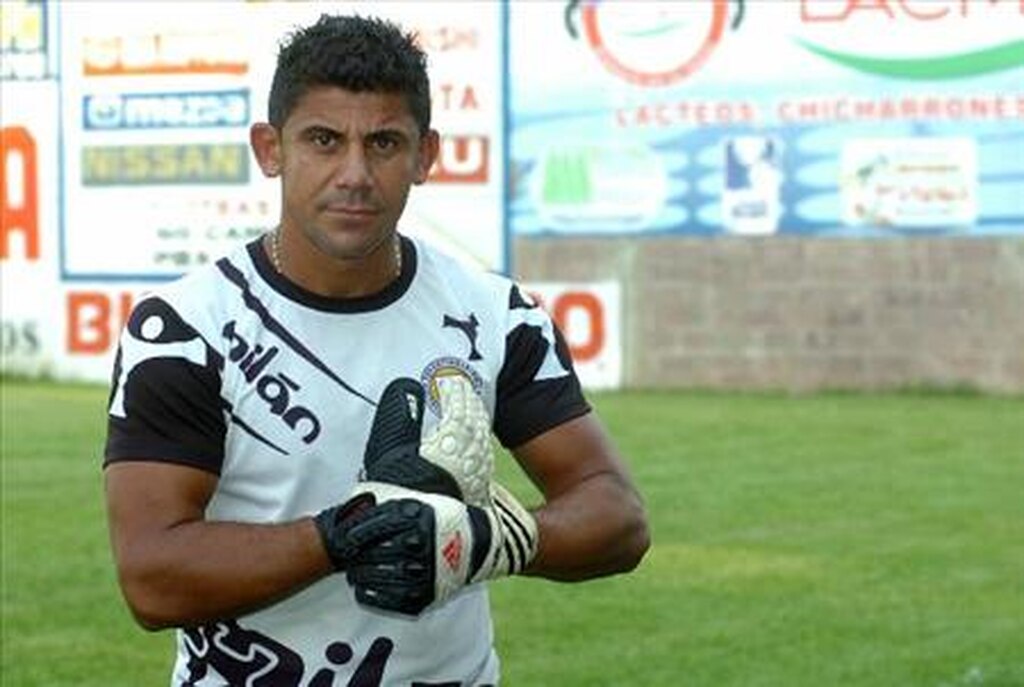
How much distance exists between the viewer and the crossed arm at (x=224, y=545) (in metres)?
3.96

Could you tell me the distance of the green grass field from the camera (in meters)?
9.98

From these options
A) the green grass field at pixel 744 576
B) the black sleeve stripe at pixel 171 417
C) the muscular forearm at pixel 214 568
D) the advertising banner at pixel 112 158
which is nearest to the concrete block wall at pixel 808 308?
the advertising banner at pixel 112 158

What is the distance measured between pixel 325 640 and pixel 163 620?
0.29m

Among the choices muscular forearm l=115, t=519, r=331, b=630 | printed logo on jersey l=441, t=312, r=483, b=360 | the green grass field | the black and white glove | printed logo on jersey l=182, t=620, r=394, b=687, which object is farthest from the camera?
the green grass field

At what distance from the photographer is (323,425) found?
4.18 m

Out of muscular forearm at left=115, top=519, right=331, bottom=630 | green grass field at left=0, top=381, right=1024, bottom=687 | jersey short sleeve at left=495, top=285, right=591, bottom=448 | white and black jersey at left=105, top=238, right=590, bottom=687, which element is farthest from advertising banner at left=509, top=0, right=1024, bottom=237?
muscular forearm at left=115, top=519, right=331, bottom=630

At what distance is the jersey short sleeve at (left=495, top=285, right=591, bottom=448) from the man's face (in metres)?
0.36

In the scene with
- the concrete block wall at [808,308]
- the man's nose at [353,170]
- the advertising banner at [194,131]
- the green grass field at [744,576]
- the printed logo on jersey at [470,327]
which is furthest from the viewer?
the advertising banner at [194,131]

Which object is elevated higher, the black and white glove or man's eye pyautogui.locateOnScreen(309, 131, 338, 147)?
man's eye pyautogui.locateOnScreen(309, 131, 338, 147)

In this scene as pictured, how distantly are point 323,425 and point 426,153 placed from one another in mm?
469

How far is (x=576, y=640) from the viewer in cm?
1053

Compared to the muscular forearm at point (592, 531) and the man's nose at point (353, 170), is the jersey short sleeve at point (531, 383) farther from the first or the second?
the man's nose at point (353, 170)

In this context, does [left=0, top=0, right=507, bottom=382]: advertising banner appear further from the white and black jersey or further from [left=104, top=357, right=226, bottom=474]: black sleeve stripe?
[left=104, top=357, right=226, bottom=474]: black sleeve stripe

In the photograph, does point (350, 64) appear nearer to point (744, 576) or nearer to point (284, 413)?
point (284, 413)
